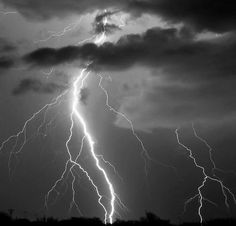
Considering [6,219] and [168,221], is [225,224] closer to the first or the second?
[168,221]

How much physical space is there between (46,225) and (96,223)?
4406 millimetres

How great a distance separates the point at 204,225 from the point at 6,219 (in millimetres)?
15141

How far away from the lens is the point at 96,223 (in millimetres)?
50656

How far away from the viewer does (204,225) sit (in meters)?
50.2

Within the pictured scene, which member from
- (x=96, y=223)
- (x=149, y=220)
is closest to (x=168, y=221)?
(x=149, y=220)

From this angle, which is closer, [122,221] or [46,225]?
[46,225]

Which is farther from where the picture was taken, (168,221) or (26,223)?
(168,221)

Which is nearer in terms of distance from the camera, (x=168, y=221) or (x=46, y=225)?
(x=46, y=225)

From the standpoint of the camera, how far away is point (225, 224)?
49406mm

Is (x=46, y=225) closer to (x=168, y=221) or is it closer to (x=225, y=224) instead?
(x=168, y=221)

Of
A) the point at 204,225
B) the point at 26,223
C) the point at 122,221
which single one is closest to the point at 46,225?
the point at 26,223

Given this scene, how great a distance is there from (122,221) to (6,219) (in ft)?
30.4

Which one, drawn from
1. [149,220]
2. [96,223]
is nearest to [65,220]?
[96,223]

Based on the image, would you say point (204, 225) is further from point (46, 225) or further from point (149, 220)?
point (46, 225)
